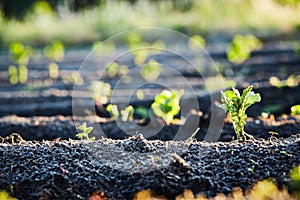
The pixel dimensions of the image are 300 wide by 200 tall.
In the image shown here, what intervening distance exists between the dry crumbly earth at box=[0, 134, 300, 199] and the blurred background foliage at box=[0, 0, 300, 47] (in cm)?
1084

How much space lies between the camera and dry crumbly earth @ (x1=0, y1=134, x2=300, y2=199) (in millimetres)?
2499

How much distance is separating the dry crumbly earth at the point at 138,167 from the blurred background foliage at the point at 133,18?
35.6 feet

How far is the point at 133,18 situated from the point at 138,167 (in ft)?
53.4

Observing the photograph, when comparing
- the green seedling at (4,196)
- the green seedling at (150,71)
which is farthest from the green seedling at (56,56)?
the green seedling at (4,196)

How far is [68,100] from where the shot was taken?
624 centimetres

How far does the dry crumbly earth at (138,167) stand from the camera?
2499mm

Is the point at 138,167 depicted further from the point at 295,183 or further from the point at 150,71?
the point at 150,71

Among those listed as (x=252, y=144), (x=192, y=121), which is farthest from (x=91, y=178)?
(x=192, y=121)

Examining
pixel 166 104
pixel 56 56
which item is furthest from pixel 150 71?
pixel 166 104

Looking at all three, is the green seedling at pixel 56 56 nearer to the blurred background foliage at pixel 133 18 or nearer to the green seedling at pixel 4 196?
the blurred background foliage at pixel 133 18

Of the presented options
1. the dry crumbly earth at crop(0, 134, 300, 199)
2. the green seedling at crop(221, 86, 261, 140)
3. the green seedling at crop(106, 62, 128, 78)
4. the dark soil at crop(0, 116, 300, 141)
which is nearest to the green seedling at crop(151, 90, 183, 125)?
the dark soil at crop(0, 116, 300, 141)

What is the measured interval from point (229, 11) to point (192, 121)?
1131cm

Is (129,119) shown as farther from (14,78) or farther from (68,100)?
(14,78)

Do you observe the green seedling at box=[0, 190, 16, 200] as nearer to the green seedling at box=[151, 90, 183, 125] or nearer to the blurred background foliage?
the green seedling at box=[151, 90, 183, 125]
